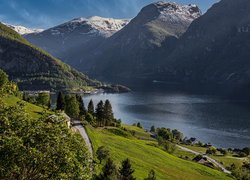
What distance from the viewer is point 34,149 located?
27641mm

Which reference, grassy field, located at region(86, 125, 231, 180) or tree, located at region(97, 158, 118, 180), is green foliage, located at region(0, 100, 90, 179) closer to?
tree, located at region(97, 158, 118, 180)

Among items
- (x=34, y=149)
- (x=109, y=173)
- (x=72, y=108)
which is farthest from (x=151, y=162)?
(x=34, y=149)

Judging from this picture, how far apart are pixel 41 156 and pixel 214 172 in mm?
77767

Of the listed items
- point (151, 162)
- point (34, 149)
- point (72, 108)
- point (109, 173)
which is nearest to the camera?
point (34, 149)

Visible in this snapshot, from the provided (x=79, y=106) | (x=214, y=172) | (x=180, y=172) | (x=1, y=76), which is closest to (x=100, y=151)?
(x=180, y=172)

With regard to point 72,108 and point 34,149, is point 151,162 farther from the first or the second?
point 34,149

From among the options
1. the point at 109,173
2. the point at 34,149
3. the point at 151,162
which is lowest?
the point at 151,162

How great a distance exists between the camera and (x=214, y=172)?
99.0 m

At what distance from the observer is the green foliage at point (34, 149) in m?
27.7

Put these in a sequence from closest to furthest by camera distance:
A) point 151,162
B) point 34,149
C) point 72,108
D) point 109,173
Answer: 1. point 34,149
2. point 109,173
3. point 151,162
4. point 72,108

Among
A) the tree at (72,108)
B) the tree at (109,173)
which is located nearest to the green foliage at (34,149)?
the tree at (109,173)

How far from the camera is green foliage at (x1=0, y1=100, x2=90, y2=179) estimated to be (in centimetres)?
2766

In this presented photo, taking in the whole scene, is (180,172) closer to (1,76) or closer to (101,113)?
(101,113)

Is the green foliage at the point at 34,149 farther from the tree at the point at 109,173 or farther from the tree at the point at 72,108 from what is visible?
the tree at the point at 72,108
